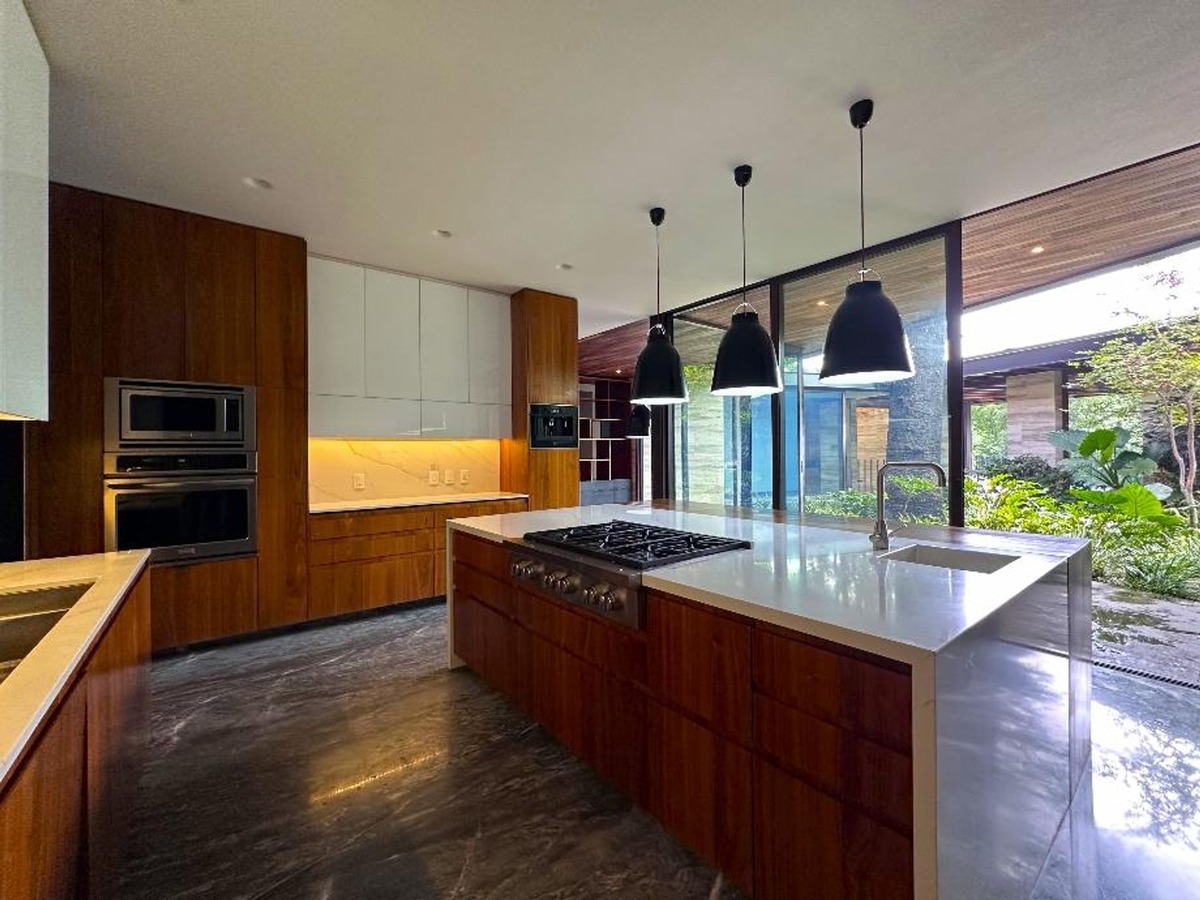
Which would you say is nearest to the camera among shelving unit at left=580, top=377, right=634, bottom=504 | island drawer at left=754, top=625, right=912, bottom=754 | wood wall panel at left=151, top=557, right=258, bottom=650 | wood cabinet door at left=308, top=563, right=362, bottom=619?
island drawer at left=754, top=625, right=912, bottom=754

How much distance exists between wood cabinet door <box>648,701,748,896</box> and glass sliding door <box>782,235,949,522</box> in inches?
80.3

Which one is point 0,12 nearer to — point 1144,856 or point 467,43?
point 467,43

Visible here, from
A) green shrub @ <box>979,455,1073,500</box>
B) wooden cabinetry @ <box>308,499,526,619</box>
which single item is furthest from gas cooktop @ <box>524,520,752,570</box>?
green shrub @ <box>979,455,1073,500</box>

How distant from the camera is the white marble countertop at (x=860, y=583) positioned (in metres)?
1.04

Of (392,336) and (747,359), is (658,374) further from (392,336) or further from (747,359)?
(392,336)

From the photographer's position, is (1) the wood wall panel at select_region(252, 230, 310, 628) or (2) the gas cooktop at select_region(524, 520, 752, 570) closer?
(2) the gas cooktop at select_region(524, 520, 752, 570)

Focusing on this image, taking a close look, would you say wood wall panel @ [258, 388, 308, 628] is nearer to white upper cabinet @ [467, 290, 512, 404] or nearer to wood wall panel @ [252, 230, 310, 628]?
wood wall panel @ [252, 230, 310, 628]

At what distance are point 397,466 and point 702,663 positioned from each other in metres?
3.73

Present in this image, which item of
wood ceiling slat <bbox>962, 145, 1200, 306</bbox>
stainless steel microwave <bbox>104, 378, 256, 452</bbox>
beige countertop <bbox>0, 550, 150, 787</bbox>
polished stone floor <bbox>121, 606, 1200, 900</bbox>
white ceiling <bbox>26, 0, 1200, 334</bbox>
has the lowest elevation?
polished stone floor <bbox>121, 606, 1200, 900</bbox>

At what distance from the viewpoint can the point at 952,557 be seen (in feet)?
5.75

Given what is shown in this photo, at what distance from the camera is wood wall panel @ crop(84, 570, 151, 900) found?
1.17m

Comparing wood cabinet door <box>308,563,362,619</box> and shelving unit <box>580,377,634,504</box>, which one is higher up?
shelving unit <box>580,377,634,504</box>

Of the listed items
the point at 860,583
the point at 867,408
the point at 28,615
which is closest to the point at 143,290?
the point at 28,615

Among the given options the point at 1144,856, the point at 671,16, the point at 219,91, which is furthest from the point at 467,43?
the point at 1144,856
